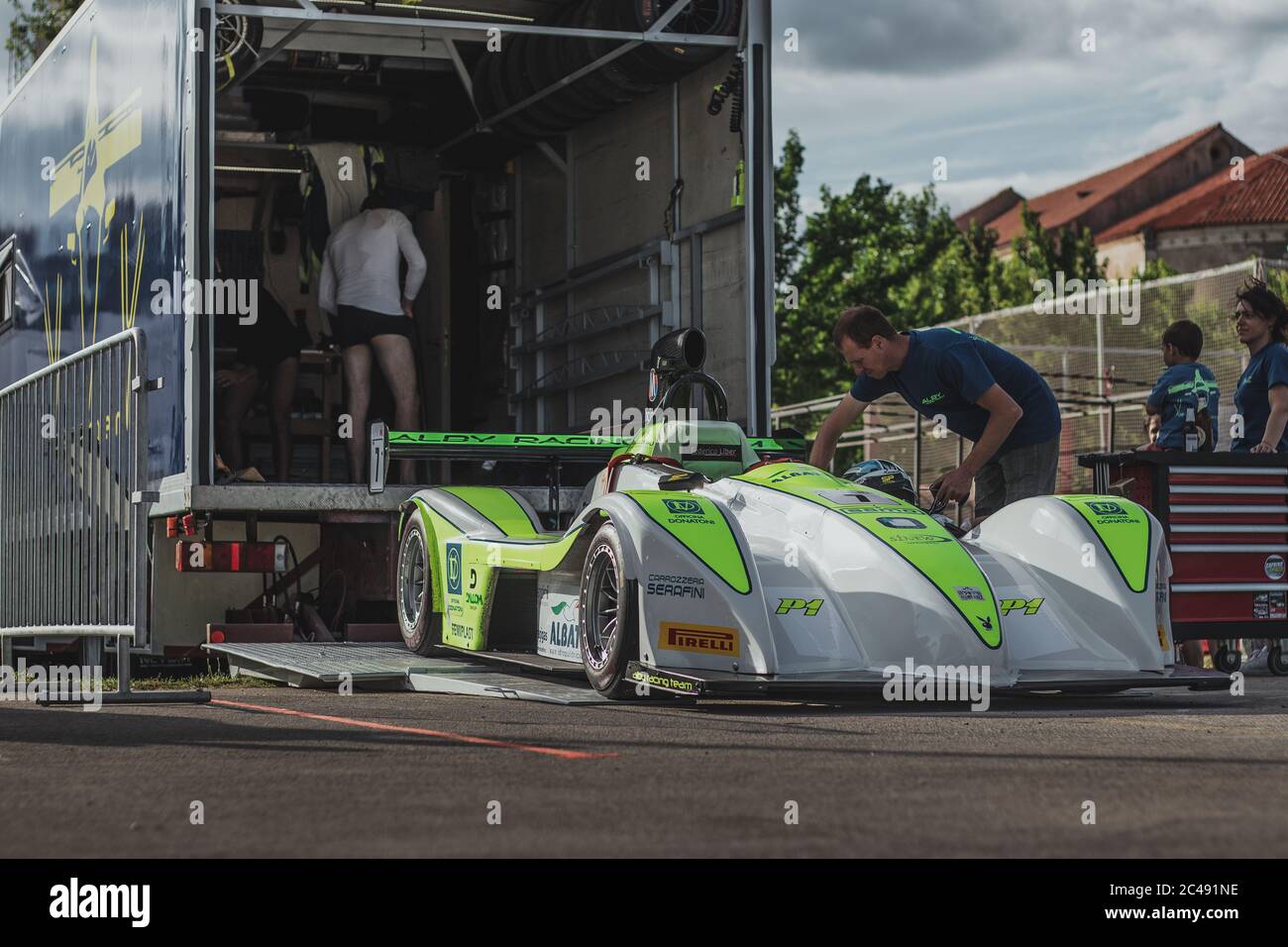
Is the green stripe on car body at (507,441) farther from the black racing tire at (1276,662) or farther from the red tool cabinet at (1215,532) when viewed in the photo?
the black racing tire at (1276,662)

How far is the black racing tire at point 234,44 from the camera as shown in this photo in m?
10.7

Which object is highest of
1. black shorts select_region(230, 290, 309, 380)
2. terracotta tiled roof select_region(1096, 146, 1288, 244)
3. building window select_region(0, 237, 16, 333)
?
terracotta tiled roof select_region(1096, 146, 1288, 244)

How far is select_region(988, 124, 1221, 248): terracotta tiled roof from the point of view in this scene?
80812mm

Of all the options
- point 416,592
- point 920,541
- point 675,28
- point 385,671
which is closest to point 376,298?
point 675,28

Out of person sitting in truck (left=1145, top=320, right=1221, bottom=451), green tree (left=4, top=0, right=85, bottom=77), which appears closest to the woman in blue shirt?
person sitting in truck (left=1145, top=320, right=1221, bottom=451)

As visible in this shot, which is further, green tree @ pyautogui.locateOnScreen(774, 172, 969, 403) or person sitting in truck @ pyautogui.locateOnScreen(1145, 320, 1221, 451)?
green tree @ pyautogui.locateOnScreen(774, 172, 969, 403)

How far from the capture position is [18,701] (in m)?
8.18

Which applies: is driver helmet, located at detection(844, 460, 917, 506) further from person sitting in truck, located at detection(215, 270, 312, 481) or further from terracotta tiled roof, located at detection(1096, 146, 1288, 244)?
terracotta tiled roof, located at detection(1096, 146, 1288, 244)

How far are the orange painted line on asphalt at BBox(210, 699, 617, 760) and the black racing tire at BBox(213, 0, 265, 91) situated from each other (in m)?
4.75

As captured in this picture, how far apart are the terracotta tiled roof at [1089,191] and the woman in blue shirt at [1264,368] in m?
67.4

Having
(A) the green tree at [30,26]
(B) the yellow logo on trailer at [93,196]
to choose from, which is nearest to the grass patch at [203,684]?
(B) the yellow logo on trailer at [93,196]

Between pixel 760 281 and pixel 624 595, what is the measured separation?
A: 362 cm

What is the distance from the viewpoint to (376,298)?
1161 centimetres

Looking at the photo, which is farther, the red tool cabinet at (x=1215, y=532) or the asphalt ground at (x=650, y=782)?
the red tool cabinet at (x=1215, y=532)
